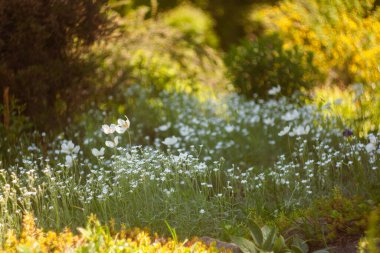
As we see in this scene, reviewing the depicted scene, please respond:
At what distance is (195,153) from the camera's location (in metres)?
5.93

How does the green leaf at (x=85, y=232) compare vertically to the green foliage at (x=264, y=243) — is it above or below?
above

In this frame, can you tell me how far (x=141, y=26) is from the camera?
9.40 m

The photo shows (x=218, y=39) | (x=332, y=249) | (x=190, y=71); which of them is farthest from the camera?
(x=218, y=39)

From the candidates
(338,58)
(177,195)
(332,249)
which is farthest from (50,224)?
(338,58)

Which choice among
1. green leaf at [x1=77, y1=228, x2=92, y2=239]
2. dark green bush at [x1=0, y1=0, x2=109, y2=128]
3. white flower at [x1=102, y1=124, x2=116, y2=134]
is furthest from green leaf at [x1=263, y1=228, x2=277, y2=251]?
dark green bush at [x1=0, y1=0, x2=109, y2=128]

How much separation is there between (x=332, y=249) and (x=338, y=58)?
5.94 meters

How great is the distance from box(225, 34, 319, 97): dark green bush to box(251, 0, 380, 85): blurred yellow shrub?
0.71m

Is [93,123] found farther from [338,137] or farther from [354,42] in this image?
[354,42]

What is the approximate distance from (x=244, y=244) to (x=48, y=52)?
362 cm

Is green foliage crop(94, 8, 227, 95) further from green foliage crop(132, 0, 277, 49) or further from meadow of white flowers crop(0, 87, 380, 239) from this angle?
green foliage crop(132, 0, 277, 49)

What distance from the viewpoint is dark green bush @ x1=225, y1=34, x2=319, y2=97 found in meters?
8.27

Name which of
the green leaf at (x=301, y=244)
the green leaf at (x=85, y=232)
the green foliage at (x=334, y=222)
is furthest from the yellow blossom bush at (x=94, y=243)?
the green foliage at (x=334, y=222)

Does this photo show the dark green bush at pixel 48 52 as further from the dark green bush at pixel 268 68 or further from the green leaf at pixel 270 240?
the green leaf at pixel 270 240

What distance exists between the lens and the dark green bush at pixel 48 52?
594 centimetres
